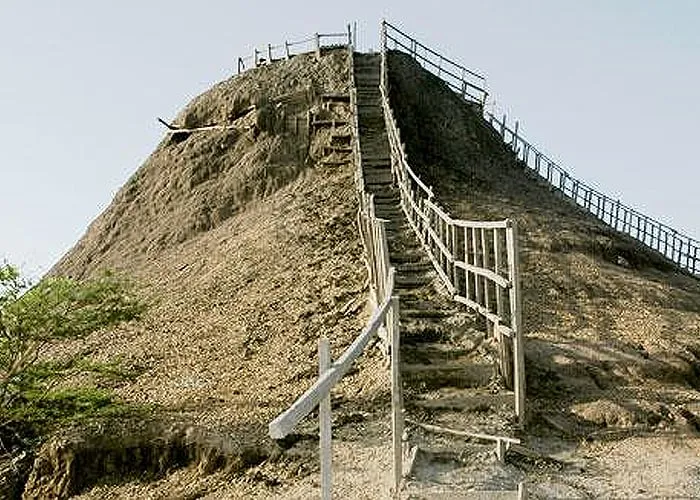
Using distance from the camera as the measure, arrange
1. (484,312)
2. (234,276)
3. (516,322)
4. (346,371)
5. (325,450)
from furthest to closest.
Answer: (234,276), (484,312), (516,322), (346,371), (325,450)

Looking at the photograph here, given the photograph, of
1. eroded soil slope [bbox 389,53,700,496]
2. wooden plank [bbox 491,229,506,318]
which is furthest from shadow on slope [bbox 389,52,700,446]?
wooden plank [bbox 491,229,506,318]

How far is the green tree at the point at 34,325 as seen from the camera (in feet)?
35.5

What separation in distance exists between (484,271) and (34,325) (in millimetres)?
5680

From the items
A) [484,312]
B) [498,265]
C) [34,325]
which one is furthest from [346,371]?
[34,325]

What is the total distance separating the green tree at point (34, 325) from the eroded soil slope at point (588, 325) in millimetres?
5811

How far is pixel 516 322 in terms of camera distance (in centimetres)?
829

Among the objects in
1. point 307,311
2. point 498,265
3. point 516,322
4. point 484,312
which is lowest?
point 307,311

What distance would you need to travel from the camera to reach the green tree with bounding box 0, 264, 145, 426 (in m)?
10.8

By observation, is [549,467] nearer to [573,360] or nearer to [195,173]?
[573,360]

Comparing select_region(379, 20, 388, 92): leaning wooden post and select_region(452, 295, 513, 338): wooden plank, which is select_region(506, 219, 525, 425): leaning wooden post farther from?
select_region(379, 20, 388, 92): leaning wooden post

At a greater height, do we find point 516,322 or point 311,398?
point 311,398

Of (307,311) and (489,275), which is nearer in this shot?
(489,275)

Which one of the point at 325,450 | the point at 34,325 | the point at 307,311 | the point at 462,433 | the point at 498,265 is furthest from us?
the point at 307,311

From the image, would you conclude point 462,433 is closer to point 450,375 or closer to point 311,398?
point 450,375
